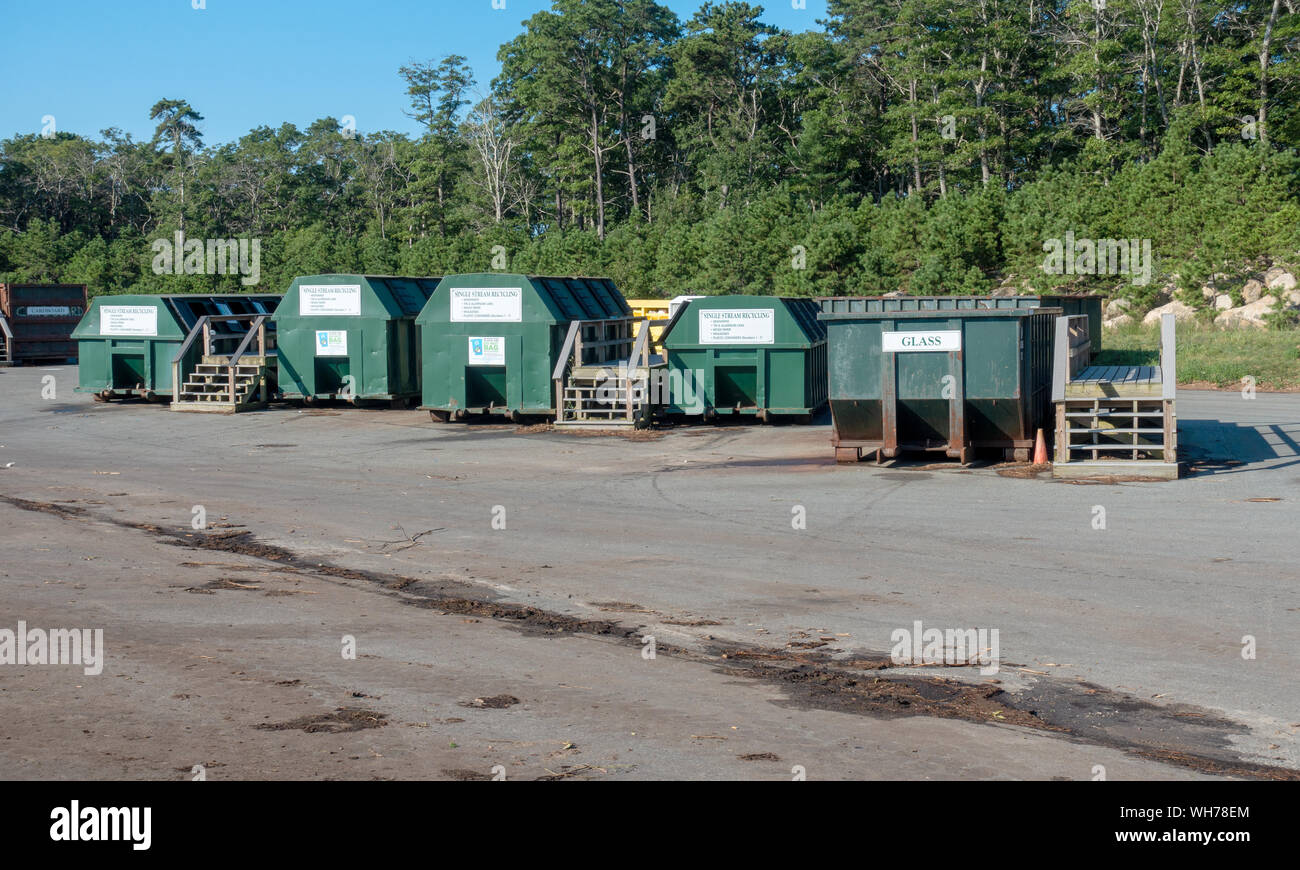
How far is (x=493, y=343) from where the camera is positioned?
2417 centimetres

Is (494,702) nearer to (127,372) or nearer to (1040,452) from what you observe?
(1040,452)

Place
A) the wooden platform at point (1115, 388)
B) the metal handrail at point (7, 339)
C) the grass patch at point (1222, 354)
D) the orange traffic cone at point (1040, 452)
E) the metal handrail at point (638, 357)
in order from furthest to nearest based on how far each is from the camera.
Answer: the metal handrail at point (7, 339) < the grass patch at point (1222, 354) < the metal handrail at point (638, 357) < the orange traffic cone at point (1040, 452) < the wooden platform at point (1115, 388)

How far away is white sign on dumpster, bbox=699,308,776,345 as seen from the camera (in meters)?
23.4

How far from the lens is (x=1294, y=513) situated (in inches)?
532

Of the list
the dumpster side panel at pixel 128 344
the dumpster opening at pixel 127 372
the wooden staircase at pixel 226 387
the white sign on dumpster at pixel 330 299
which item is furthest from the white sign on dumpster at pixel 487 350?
the dumpster opening at pixel 127 372

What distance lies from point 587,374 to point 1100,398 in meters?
9.91

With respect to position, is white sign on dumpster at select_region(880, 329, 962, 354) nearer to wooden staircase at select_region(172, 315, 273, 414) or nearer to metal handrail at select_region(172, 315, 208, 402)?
wooden staircase at select_region(172, 315, 273, 414)

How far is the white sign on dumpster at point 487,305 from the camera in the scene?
24094 mm

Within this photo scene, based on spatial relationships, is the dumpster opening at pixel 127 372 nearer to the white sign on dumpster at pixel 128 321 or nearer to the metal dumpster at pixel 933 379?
the white sign on dumpster at pixel 128 321

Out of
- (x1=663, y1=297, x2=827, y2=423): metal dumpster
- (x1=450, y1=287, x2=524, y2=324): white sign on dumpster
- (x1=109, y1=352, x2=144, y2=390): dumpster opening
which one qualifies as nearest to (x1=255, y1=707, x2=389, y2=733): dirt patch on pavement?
(x1=663, y1=297, x2=827, y2=423): metal dumpster

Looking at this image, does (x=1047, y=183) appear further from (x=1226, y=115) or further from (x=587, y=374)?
(x=587, y=374)

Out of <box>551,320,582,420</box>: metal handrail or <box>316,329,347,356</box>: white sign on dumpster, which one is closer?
<box>551,320,582,420</box>: metal handrail

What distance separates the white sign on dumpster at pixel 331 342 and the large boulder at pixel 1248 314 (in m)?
26.9

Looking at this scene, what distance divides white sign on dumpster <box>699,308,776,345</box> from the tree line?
66.3 ft
